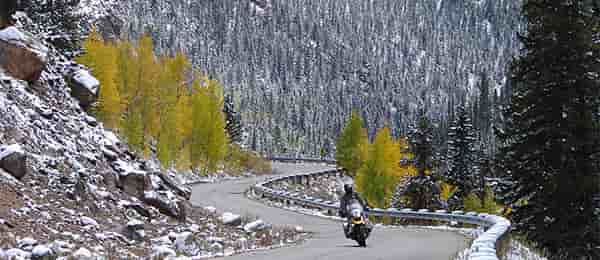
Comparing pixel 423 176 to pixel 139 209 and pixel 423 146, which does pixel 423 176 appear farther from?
pixel 139 209

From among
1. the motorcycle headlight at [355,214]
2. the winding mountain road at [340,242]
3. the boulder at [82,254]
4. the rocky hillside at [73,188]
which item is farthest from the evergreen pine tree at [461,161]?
the boulder at [82,254]

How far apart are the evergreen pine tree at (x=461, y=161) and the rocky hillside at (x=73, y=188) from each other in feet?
103

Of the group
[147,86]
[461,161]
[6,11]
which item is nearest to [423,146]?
[461,161]

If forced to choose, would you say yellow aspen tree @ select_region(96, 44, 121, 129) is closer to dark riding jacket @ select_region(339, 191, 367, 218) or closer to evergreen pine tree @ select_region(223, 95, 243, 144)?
dark riding jacket @ select_region(339, 191, 367, 218)

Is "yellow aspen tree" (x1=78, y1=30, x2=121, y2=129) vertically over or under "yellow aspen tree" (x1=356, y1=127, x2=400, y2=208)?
over

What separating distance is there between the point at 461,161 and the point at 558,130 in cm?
3269

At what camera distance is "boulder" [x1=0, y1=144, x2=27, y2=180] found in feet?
45.4

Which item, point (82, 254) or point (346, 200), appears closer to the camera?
point (82, 254)

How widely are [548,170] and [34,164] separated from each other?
1369 centimetres

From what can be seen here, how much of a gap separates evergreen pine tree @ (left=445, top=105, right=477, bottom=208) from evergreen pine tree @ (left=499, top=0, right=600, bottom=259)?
101ft

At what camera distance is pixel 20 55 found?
1730 centimetres

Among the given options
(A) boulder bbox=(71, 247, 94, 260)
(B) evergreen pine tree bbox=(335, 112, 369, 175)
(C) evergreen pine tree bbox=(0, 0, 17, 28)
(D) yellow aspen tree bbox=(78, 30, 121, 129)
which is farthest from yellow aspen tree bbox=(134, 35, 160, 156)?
(A) boulder bbox=(71, 247, 94, 260)

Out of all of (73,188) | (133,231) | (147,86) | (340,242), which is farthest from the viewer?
(147,86)

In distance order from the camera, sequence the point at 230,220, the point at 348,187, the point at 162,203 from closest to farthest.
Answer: the point at 348,187 < the point at 162,203 < the point at 230,220
